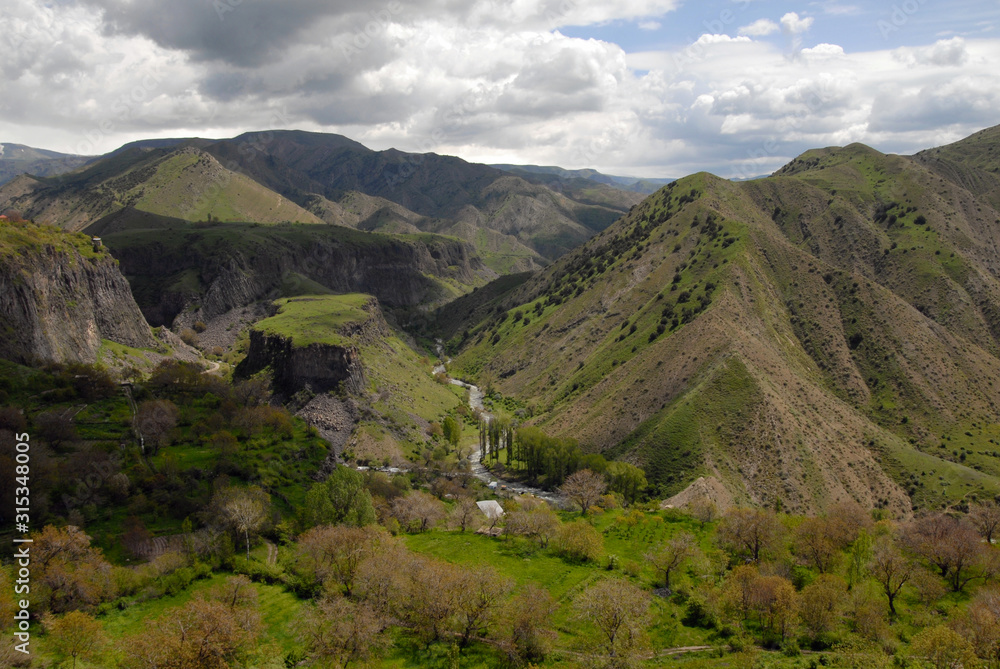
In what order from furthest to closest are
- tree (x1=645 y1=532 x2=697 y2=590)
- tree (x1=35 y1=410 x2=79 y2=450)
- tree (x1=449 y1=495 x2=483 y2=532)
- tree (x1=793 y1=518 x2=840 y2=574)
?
tree (x1=449 y1=495 x2=483 y2=532), tree (x1=35 y1=410 x2=79 y2=450), tree (x1=645 y1=532 x2=697 y2=590), tree (x1=793 y1=518 x2=840 y2=574)

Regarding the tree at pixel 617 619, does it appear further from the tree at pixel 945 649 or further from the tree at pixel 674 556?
the tree at pixel 945 649

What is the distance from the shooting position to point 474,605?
51500mm

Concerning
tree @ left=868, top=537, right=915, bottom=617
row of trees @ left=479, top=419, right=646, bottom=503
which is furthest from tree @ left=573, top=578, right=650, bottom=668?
row of trees @ left=479, top=419, right=646, bottom=503

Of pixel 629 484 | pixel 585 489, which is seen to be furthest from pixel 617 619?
pixel 629 484

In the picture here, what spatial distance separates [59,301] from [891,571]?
159 meters

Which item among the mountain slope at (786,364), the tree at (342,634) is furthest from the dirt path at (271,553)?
the mountain slope at (786,364)

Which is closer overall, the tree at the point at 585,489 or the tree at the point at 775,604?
the tree at the point at 775,604

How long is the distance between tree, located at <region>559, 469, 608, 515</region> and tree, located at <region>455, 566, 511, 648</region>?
145 ft

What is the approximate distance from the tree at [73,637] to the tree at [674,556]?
185ft

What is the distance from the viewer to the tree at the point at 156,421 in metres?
86.6

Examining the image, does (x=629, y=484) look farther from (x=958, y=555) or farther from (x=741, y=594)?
(x=958, y=555)

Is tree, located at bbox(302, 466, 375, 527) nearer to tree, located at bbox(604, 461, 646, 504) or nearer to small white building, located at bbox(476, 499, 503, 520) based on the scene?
small white building, located at bbox(476, 499, 503, 520)

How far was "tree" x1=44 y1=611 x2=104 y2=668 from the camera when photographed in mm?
42125

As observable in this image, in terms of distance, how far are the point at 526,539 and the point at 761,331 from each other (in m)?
93.7
